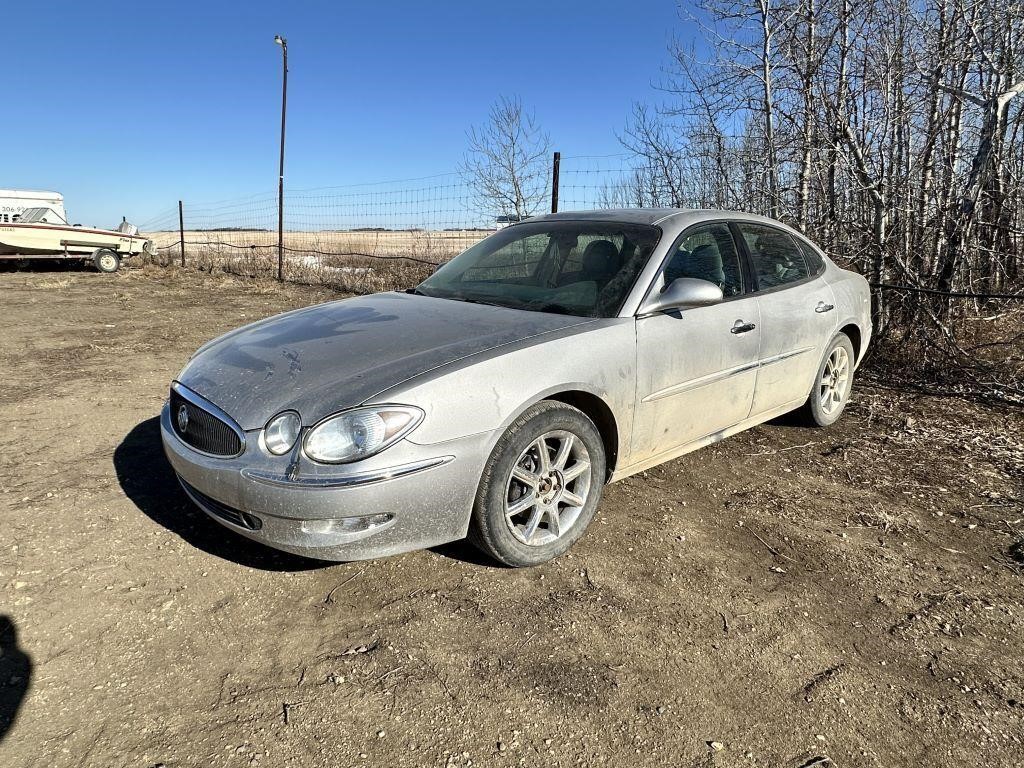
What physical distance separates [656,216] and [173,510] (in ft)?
9.68

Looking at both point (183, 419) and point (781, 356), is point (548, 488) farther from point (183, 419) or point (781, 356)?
point (781, 356)

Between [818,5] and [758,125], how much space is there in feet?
4.64

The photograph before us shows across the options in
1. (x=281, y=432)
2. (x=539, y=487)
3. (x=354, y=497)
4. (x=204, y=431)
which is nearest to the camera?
(x=354, y=497)

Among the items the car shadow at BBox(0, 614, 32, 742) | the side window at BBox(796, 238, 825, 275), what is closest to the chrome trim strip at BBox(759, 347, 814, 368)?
the side window at BBox(796, 238, 825, 275)

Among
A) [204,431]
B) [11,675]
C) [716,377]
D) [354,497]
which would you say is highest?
[716,377]

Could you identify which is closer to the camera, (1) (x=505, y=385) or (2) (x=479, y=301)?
(1) (x=505, y=385)

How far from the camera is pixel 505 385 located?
264 centimetres

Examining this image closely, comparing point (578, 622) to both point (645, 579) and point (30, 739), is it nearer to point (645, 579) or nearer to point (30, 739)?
A: point (645, 579)

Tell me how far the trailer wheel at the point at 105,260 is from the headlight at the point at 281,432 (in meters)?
18.0

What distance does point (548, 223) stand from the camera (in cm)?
405

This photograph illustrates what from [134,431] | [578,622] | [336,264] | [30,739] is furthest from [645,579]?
[336,264]

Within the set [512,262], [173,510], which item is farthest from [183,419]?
[512,262]

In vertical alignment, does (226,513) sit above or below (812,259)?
below

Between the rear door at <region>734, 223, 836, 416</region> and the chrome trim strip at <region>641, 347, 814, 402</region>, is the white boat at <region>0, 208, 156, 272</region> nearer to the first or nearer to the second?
the rear door at <region>734, 223, 836, 416</region>
